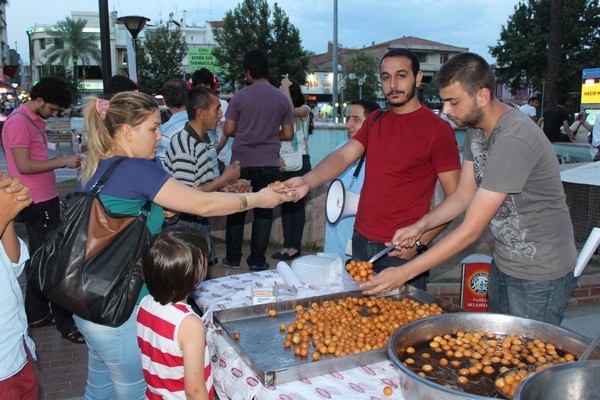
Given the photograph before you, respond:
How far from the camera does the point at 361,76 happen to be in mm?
53906

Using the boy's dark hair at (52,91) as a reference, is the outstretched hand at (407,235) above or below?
below

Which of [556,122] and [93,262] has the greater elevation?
[556,122]

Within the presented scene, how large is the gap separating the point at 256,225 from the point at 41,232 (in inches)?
88.0

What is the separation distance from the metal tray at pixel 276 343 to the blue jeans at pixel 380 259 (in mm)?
626

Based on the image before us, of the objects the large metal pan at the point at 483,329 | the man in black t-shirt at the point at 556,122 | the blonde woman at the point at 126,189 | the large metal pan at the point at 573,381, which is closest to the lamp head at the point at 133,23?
the blonde woman at the point at 126,189

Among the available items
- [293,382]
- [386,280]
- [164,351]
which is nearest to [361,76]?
[386,280]

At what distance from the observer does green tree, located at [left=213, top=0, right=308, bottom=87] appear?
136 feet

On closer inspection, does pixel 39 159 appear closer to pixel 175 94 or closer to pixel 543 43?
pixel 175 94

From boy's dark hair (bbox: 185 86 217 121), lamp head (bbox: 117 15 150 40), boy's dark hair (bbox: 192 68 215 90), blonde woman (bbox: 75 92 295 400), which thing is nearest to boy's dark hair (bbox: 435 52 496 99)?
blonde woman (bbox: 75 92 295 400)

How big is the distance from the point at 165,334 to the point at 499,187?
4.90 feet

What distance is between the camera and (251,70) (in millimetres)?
5953

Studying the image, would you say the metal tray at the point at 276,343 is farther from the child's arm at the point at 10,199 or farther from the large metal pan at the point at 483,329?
the child's arm at the point at 10,199

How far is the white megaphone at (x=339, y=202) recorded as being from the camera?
3.69 m

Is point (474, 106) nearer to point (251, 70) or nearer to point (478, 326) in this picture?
point (478, 326)
